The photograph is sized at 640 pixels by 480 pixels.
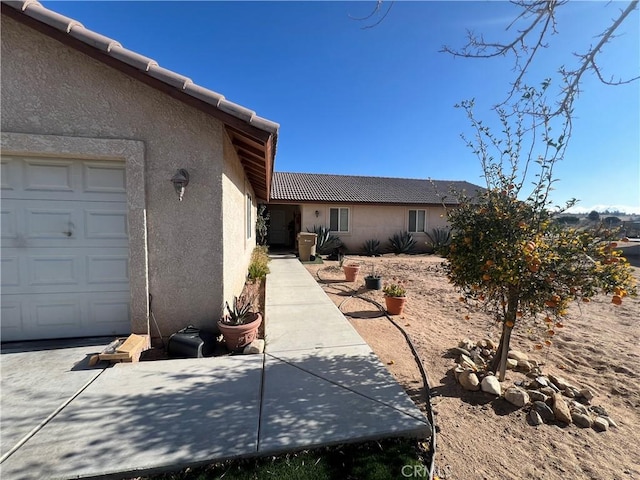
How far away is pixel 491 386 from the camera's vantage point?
327cm

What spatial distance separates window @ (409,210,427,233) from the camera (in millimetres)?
18609

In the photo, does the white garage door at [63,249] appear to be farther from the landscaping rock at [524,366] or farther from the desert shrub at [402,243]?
the desert shrub at [402,243]

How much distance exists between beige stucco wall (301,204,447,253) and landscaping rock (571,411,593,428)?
14.3 metres

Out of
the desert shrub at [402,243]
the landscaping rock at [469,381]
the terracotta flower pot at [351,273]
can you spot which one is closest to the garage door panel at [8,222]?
the landscaping rock at [469,381]

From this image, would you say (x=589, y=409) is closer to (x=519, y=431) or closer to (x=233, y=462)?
(x=519, y=431)

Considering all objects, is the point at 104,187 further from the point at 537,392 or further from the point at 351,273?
the point at 351,273

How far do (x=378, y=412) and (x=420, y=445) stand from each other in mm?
436

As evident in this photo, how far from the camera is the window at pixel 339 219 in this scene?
17.2m

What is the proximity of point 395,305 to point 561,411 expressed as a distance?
3419 millimetres

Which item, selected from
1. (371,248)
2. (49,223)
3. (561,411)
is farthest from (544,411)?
(371,248)

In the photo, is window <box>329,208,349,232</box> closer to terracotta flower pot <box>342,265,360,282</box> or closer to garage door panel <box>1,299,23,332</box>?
terracotta flower pot <box>342,265,360,282</box>

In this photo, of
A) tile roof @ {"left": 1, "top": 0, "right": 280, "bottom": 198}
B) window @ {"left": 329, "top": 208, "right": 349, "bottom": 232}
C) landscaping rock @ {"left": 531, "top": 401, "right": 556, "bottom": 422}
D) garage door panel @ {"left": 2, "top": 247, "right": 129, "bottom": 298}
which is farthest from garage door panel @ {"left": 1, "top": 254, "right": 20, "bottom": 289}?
window @ {"left": 329, "top": 208, "right": 349, "bottom": 232}

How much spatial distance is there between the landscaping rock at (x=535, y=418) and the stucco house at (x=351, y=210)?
13.9 metres

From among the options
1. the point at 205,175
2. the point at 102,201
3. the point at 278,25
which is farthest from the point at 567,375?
the point at 278,25
